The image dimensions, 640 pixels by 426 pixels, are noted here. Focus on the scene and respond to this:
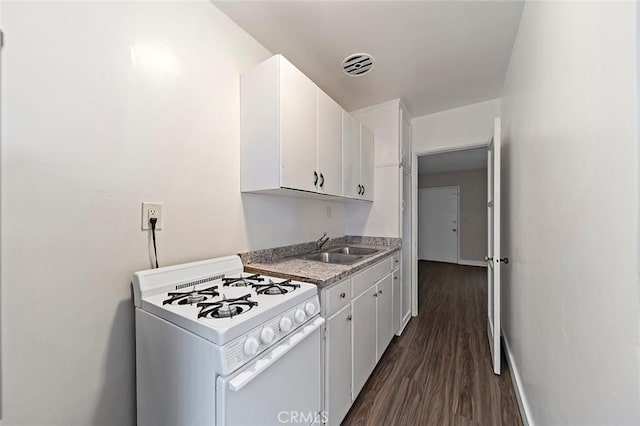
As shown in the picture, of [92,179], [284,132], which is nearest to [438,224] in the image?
[284,132]

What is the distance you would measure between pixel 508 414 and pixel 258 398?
1615 millimetres

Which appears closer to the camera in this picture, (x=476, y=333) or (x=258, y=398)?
(x=258, y=398)

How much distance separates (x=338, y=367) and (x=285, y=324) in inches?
24.8

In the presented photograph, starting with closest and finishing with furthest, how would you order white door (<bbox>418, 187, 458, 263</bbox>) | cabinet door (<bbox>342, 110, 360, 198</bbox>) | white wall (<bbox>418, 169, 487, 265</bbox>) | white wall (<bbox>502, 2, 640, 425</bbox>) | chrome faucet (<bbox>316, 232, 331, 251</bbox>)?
white wall (<bbox>502, 2, 640, 425</bbox>) → cabinet door (<bbox>342, 110, 360, 198</bbox>) → chrome faucet (<bbox>316, 232, 331, 251</bbox>) → white wall (<bbox>418, 169, 487, 265</bbox>) → white door (<bbox>418, 187, 458, 263</bbox>)

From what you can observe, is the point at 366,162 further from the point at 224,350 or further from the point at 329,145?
the point at 224,350

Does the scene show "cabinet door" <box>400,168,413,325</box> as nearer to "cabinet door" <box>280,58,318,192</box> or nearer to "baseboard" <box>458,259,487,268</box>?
"cabinet door" <box>280,58,318,192</box>

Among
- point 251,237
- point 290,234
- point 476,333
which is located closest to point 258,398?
point 251,237

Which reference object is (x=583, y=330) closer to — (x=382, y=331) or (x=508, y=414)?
(x=508, y=414)

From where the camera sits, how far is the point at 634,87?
0.52 m

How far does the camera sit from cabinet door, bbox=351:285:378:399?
5.02ft

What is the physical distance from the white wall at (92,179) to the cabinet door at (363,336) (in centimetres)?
97

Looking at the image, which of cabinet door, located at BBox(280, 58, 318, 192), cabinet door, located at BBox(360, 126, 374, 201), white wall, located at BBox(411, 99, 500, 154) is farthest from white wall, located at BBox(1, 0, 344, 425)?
white wall, located at BBox(411, 99, 500, 154)

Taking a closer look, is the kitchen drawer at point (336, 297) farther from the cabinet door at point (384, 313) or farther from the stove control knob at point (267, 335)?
the cabinet door at point (384, 313)

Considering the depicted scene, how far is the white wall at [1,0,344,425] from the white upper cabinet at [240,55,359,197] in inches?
8.7
